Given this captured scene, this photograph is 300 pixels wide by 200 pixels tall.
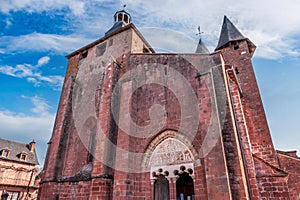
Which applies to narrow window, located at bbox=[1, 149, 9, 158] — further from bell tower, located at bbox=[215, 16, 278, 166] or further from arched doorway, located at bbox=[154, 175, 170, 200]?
bell tower, located at bbox=[215, 16, 278, 166]

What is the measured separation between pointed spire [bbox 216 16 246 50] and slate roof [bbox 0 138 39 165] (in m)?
31.2

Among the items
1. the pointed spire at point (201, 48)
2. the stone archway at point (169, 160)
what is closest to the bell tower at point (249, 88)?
the pointed spire at point (201, 48)

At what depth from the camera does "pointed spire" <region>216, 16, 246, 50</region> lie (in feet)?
55.2

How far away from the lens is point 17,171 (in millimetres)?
29125

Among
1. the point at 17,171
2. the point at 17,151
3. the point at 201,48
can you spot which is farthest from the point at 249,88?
the point at 17,151

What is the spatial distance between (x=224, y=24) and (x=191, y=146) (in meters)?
15.7

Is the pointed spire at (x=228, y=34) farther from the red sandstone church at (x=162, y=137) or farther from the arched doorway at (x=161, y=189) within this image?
the arched doorway at (x=161, y=189)

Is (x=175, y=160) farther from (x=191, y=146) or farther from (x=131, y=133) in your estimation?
(x=131, y=133)

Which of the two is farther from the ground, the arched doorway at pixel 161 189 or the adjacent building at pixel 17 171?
the adjacent building at pixel 17 171

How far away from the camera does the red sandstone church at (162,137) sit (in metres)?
7.08

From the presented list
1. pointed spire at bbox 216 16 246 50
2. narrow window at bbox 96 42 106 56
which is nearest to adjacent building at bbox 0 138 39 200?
narrow window at bbox 96 42 106 56

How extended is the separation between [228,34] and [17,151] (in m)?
33.2

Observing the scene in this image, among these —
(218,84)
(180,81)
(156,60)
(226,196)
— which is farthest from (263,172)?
(156,60)

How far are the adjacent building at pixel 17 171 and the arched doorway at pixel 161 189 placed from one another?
26923 mm
